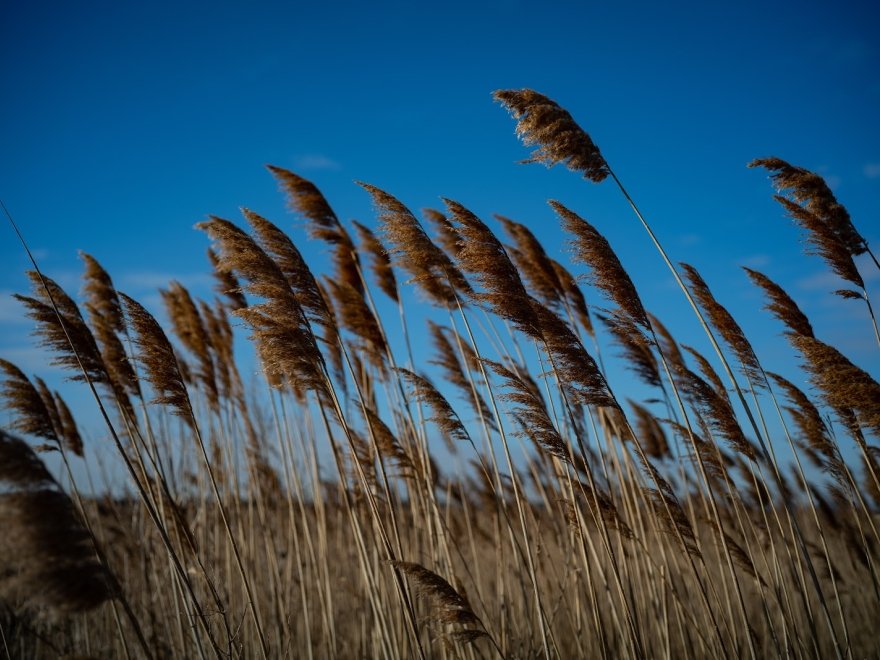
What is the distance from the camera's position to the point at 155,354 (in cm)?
304

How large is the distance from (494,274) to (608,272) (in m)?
0.65

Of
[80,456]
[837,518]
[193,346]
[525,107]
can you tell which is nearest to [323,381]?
[525,107]

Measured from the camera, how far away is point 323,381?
3.20 metres

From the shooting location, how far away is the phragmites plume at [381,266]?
17.5ft

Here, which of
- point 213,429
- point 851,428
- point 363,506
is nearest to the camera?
point 851,428

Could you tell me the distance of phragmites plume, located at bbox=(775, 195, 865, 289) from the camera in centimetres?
389

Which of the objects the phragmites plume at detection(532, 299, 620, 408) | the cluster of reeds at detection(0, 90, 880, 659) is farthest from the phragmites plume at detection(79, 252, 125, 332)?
the phragmites plume at detection(532, 299, 620, 408)

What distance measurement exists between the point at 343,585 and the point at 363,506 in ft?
4.17

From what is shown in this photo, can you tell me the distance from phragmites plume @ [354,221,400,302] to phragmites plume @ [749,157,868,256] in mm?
3173

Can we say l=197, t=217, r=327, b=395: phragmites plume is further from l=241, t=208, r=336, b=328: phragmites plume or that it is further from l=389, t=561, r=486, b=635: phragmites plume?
l=389, t=561, r=486, b=635: phragmites plume

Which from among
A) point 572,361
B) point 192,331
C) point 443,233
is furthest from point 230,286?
point 572,361

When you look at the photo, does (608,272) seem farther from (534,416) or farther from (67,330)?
(67,330)

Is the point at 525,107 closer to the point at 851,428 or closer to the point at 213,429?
the point at 851,428

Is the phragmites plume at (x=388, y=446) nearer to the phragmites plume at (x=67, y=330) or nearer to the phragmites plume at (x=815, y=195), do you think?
the phragmites plume at (x=67, y=330)
